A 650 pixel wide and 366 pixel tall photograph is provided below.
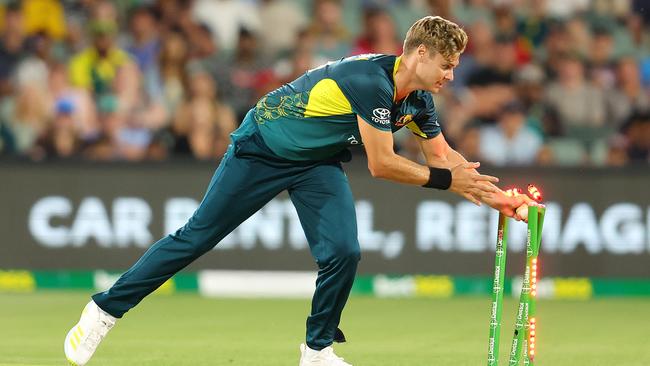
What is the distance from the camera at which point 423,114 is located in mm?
7188

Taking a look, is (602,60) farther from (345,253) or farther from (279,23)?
(345,253)

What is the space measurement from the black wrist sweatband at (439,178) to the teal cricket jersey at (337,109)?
13.1 inches

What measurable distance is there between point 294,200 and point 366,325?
10.6ft

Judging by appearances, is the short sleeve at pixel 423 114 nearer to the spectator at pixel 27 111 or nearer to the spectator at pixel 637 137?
the spectator at pixel 637 137

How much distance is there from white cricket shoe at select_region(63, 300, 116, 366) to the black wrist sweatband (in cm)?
193

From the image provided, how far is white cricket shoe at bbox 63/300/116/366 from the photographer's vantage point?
23.6 ft

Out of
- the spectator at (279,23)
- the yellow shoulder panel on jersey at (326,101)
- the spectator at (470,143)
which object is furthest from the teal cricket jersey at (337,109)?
the spectator at (279,23)

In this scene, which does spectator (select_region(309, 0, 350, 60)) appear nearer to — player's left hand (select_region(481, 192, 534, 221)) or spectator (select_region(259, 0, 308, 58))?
spectator (select_region(259, 0, 308, 58))

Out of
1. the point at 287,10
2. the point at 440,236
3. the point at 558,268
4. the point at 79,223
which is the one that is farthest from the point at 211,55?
the point at 558,268

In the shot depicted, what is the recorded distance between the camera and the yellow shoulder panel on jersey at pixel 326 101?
22.7 ft

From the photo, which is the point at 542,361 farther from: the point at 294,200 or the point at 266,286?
the point at 266,286

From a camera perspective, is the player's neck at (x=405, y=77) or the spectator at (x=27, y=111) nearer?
the player's neck at (x=405, y=77)

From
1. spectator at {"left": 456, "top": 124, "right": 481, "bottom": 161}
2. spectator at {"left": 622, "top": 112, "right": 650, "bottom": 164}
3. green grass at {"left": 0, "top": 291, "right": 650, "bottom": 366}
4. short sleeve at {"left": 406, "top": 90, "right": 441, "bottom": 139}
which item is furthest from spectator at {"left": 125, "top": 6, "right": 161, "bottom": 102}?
short sleeve at {"left": 406, "top": 90, "right": 441, "bottom": 139}

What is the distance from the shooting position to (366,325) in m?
10.4
